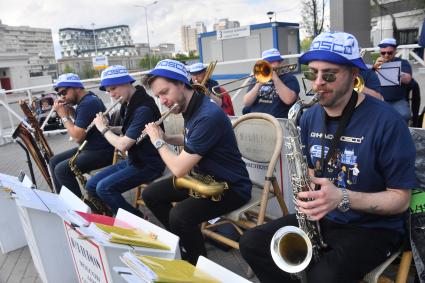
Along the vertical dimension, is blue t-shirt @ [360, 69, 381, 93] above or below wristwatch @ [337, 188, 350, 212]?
above

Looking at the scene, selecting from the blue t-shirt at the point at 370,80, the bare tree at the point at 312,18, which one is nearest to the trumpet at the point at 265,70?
the blue t-shirt at the point at 370,80

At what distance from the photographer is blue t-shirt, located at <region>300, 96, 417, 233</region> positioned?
1.69 meters

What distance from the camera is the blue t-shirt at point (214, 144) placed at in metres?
2.47

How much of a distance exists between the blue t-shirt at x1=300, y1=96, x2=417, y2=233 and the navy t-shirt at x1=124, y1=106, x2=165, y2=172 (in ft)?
5.85

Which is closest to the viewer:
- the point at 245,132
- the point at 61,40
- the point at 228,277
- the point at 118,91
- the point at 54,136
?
the point at 228,277

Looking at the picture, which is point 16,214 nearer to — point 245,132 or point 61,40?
point 245,132

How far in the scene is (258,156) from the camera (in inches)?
117

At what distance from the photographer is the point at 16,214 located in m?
3.55

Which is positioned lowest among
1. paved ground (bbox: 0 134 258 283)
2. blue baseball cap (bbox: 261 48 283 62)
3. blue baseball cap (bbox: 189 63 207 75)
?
paved ground (bbox: 0 134 258 283)

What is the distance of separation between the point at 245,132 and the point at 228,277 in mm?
1654

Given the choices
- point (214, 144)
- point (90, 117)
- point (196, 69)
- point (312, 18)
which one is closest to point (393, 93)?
point (196, 69)

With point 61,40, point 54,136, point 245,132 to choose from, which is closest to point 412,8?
point 54,136

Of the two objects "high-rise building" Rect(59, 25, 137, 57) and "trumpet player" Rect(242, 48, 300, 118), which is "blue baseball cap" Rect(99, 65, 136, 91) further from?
"high-rise building" Rect(59, 25, 137, 57)

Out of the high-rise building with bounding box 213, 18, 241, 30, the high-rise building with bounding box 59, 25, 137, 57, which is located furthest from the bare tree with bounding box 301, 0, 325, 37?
the high-rise building with bounding box 59, 25, 137, 57
